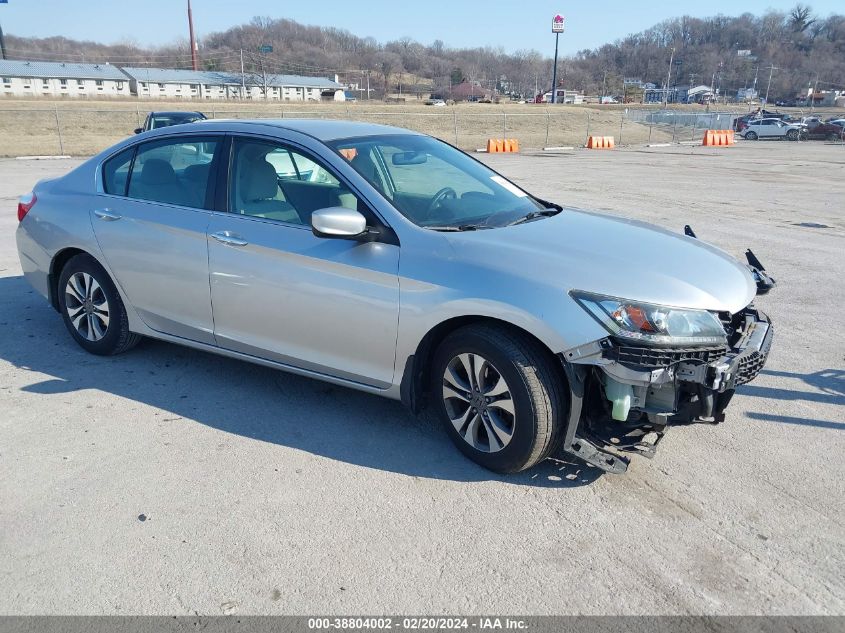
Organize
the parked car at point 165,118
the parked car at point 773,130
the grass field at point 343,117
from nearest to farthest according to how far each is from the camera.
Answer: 1. the parked car at point 165,118
2. the grass field at point 343,117
3. the parked car at point 773,130

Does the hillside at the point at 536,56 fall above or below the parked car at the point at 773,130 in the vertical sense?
above

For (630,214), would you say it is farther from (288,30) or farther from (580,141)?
(288,30)

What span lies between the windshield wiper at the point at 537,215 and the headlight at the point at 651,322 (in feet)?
3.35

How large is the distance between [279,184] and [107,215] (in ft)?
4.89

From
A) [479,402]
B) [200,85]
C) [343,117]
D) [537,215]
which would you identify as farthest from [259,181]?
[200,85]

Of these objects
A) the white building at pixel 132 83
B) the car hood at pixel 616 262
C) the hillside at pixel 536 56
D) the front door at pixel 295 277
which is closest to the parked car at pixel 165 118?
the front door at pixel 295 277

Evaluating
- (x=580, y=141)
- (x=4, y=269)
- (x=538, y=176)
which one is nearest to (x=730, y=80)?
(x=580, y=141)

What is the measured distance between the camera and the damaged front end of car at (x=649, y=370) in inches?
129

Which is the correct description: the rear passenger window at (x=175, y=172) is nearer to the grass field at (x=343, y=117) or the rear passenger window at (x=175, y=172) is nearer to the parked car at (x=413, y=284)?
the parked car at (x=413, y=284)

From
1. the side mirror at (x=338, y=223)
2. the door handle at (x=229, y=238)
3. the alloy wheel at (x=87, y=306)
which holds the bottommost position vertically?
the alloy wheel at (x=87, y=306)

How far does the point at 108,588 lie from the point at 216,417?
1607 mm

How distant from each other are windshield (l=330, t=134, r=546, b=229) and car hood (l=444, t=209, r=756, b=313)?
0.87 feet

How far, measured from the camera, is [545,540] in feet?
10.4

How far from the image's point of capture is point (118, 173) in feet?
17.0
